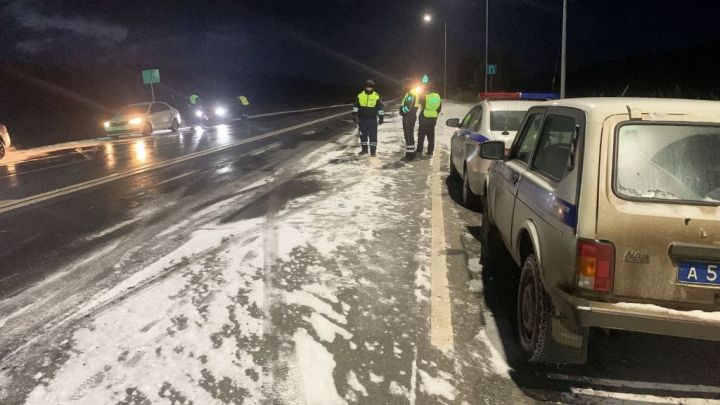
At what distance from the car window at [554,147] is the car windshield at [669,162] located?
360mm

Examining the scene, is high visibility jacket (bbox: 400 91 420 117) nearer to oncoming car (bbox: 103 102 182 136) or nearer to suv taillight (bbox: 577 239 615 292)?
suv taillight (bbox: 577 239 615 292)

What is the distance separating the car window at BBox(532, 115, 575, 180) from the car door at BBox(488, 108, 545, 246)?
93 millimetres

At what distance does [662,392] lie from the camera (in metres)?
2.99

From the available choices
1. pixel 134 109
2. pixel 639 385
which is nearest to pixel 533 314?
pixel 639 385

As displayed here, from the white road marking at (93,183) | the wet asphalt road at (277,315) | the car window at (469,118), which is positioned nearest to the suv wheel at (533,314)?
the wet asphalt road at (277,315)

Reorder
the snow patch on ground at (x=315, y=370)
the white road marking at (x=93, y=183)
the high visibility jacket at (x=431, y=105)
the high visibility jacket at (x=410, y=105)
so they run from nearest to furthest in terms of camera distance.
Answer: the snow patch on ground at (x=315, y=370)
the white road marking at (x=93, y=183)
the high visibility jacket at (x=431, y=105)
the high visibility jacket at (x=410, y=105)

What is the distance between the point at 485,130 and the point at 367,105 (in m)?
5.31

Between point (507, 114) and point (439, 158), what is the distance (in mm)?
4806

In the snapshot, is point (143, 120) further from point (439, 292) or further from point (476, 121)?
point (439, 292)

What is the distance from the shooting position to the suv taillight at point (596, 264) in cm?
267

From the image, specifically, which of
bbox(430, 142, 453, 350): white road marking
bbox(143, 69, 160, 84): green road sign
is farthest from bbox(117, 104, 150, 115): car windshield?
bbox(430, 142, 453, 350): white road marking

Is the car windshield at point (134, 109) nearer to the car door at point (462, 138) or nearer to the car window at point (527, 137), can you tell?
the car door at point (462, 138)

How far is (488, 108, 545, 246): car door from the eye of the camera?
4035mm

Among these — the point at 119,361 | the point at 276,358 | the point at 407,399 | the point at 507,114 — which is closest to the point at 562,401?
the point at 407,399
